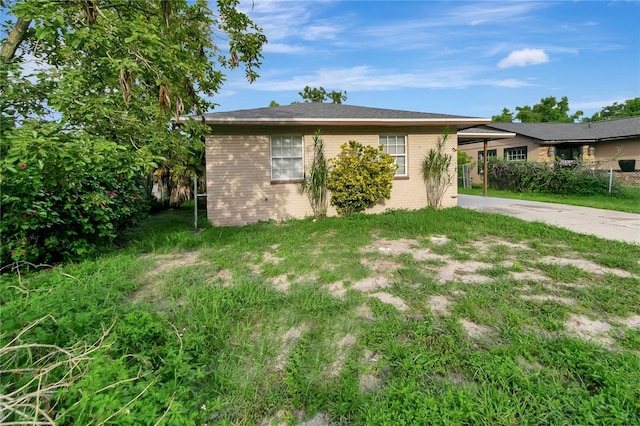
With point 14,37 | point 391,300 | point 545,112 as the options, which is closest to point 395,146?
point 391,300

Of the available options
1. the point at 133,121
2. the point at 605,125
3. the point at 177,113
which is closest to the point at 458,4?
the point at 177,113

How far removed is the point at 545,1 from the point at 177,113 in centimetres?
960

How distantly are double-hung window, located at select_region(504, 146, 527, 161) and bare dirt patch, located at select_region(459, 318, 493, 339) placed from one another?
66.5ft

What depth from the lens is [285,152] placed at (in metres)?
8.88

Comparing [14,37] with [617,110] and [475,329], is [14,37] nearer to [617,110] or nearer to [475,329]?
[475,329]

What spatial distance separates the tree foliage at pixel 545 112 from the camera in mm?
38750

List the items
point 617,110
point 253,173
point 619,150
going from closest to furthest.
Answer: point 253,173, point 619,150, point 617,110

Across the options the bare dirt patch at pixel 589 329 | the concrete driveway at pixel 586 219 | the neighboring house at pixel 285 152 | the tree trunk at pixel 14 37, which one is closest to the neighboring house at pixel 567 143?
the concrete driveway at pixel 586 219

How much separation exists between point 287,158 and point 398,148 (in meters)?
3.42

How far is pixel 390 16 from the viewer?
8.06 meters

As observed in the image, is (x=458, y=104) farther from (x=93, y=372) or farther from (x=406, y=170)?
(x=93, y=372)

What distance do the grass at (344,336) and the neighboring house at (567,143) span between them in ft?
52.5

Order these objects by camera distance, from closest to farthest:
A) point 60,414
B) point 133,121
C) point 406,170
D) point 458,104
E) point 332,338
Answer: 1. point 60,414
2. point 332,338
3. point 133,121
4. point 406,170
5. point 458,104

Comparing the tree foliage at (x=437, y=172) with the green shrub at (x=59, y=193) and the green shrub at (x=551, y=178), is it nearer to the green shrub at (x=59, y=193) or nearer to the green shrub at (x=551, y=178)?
the green shrub at (x=551, y=178)
